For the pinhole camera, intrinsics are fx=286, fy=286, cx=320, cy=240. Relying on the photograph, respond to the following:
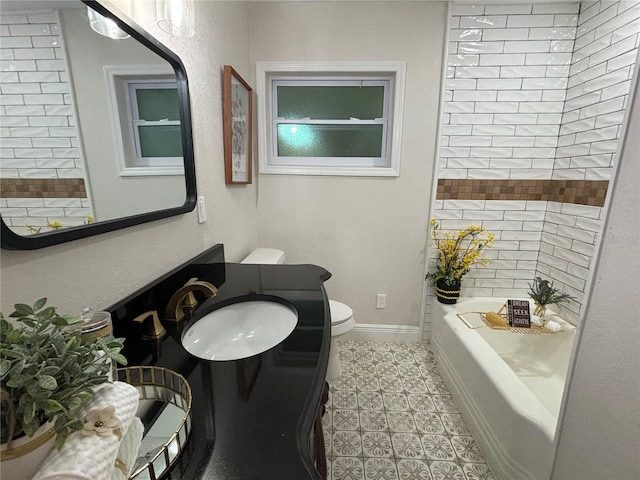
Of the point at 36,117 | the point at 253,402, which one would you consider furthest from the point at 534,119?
the point at 36,117

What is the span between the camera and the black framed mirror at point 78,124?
532mm

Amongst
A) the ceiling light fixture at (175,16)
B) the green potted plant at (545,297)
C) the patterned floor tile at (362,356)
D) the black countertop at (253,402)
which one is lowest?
the patterned floor tile at (362,356)

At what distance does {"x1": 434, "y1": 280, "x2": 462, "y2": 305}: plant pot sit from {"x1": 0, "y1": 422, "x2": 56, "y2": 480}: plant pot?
84.8 inches

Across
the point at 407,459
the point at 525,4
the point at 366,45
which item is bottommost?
the point at 407,459

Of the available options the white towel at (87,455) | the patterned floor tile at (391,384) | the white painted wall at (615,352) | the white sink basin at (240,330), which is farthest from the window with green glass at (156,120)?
the patterned floor tile at (391,384)

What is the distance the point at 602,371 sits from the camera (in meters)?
0.76

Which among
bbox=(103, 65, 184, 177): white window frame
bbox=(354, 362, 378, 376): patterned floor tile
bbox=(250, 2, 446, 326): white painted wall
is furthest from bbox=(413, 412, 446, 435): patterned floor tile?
bbox=(103, 65, 184, 177): white window frame

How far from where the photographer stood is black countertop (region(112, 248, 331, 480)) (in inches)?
18.3

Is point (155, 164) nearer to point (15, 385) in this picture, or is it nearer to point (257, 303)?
point (257, 303)

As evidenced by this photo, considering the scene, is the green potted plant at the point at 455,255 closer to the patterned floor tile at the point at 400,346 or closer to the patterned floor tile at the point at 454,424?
the patterned floor tile at the point at 400,346

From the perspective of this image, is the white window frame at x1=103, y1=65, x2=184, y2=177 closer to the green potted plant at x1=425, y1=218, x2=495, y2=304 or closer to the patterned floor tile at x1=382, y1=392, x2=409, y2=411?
the patterned floor tile at x1=382, y1=392, x2=409, y2=411

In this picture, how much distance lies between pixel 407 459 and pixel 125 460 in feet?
4.68

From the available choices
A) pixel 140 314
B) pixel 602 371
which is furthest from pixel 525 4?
pixel 140 314

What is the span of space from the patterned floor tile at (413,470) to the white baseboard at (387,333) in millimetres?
1011
